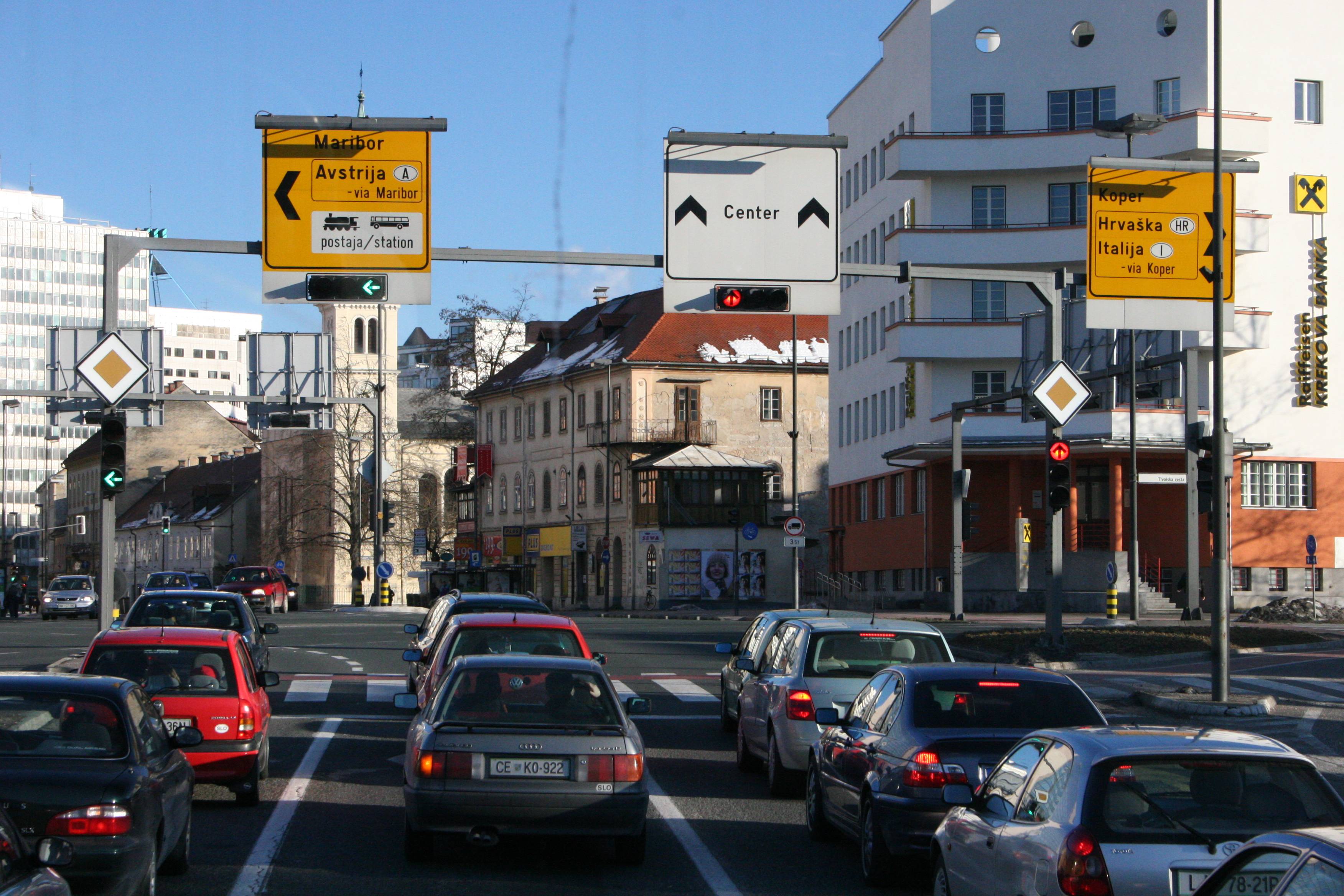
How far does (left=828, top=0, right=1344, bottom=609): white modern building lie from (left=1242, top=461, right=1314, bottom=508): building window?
0.22 ft

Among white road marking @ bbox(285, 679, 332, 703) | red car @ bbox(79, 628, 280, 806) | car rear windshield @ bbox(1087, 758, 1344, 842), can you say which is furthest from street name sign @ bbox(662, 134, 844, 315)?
car rear windshield @ bbox(1087, 758, 1344, 842)

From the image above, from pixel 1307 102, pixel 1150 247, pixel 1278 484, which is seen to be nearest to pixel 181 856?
pixel 1150 247

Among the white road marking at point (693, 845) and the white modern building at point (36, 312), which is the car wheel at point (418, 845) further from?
the white modern building at point (36, 312)

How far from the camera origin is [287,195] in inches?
763

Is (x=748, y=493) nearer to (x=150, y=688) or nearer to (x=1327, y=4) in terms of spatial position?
(x=1327, y=4)

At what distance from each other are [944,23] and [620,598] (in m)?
31.6

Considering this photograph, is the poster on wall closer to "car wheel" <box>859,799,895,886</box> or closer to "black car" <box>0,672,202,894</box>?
Answer: "car wheel" <box>859,799,895,886</box>

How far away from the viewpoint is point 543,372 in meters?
87.8

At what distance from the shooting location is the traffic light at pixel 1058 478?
22875 millimetres

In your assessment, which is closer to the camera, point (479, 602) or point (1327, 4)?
point (479, 602)

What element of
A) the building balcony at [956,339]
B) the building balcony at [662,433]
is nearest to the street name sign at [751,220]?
the building balcony at [956,339]

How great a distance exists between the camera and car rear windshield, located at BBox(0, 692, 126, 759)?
827 centimetres

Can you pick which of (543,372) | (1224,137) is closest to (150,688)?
(1224,137)

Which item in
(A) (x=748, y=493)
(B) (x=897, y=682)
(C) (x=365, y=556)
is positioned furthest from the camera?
(C) (x=365, y=556)
